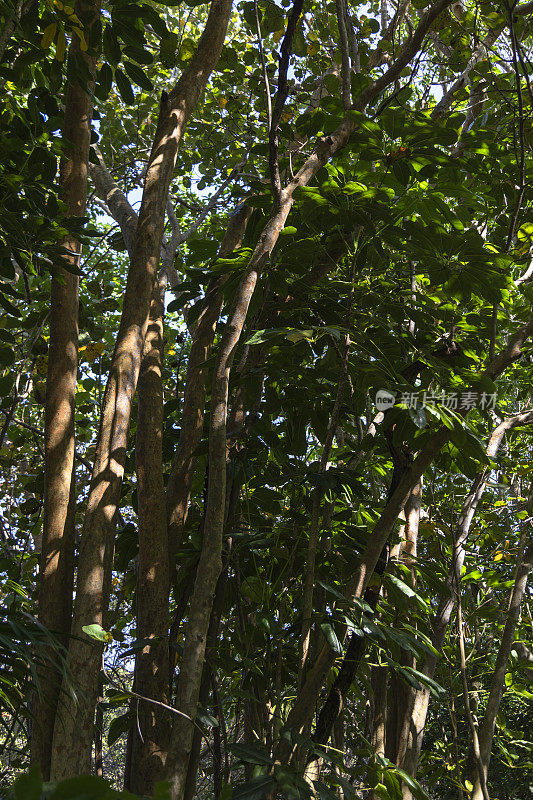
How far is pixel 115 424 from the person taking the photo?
1.64 metres

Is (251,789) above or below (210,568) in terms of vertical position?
below

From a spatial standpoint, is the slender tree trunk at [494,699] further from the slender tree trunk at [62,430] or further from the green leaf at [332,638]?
the slender tree trunk at [62,430]

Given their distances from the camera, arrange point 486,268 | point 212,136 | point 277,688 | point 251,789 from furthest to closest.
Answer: point 212,136, point 486,268, point 277,688, point 251,789

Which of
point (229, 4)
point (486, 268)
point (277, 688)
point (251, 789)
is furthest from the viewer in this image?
point (229, 4)

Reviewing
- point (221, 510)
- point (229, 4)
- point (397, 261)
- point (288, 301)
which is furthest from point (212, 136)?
point (221, 510)

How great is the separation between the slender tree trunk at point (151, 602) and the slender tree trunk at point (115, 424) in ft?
0.76

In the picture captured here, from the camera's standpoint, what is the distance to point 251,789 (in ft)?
3.80

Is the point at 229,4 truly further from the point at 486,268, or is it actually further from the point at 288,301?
the point at 486,268

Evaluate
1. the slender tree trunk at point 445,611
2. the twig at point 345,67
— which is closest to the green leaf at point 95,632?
the slender tree trunk at point 445,611

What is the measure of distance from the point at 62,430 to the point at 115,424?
0.27 meters

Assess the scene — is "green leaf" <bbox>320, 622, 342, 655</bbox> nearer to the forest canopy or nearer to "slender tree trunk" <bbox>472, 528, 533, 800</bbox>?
the forest canopy

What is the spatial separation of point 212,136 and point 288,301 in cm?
338

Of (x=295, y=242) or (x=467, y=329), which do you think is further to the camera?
(x=467, y=329)

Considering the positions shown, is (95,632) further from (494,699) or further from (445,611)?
(445,611)
